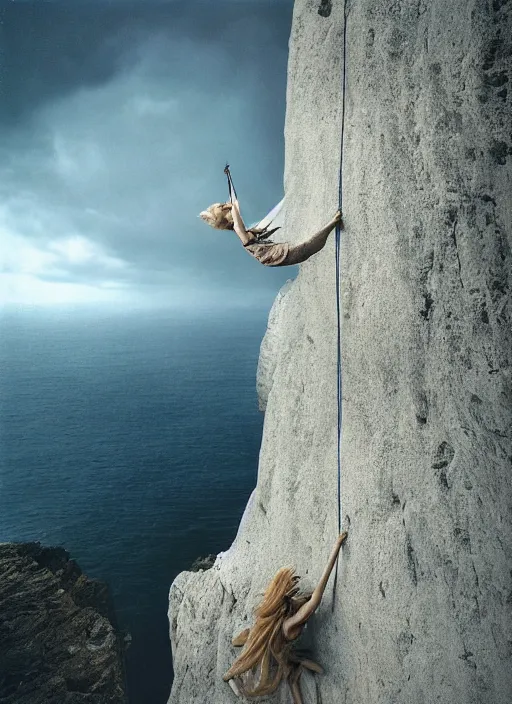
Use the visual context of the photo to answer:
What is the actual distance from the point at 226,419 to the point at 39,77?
24781mm

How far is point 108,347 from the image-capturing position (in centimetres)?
8012

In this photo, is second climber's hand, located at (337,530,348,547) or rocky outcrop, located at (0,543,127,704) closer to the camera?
second climber's hand, located at (337,530,348,547)

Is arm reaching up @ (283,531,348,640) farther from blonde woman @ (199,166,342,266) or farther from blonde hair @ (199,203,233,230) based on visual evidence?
blonde hair @ (199,203,233,230)

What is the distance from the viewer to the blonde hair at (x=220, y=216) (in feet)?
14.1

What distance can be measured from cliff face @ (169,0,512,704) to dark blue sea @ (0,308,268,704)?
13689mm

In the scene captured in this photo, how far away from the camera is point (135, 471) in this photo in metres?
29.3

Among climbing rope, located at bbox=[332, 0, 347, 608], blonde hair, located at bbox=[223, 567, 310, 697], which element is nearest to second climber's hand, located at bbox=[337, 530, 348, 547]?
climbing rope, located at bbox=[332, 0, 347, 608]

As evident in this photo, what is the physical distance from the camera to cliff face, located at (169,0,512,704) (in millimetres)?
3166

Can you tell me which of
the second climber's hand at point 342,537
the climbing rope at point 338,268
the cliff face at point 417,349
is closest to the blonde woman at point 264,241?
the climbing rope at point 338,268

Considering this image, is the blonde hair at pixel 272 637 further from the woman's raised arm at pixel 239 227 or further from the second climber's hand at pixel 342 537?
the woman's raised arm at pixel 239 227

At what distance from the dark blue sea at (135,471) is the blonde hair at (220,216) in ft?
48.6

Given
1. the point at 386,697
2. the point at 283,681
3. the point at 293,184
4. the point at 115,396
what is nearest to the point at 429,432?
the point at 386,697

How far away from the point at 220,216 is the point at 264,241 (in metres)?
0.50

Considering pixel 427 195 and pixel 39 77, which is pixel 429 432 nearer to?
pixel 427 195
